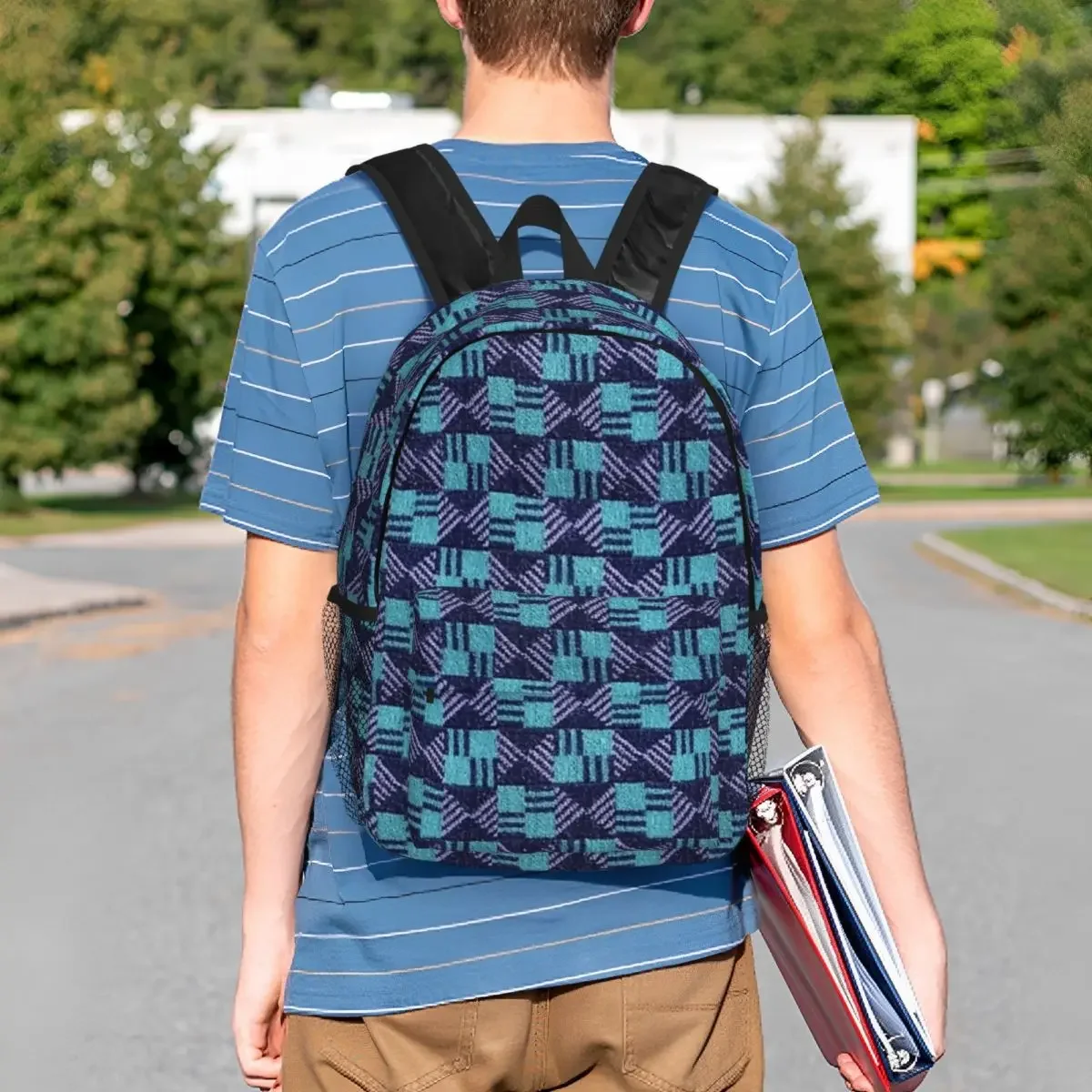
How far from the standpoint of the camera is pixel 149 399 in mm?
39156

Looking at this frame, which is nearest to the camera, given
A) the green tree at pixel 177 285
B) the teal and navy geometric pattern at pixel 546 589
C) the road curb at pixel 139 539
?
the teal and navy geometric pattern at pixel 546 589

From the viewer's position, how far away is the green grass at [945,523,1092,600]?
2178 centimetres

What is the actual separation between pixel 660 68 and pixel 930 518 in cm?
5099

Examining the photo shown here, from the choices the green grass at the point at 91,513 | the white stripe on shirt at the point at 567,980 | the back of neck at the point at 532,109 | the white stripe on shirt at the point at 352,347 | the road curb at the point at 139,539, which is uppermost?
the back of neck at the point at 532,109

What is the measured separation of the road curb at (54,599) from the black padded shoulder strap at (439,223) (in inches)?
639

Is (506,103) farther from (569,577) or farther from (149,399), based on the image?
(149,399)

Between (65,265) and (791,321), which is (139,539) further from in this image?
(791,321)

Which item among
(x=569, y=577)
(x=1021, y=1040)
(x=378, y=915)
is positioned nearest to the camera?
(x=569, y=577)

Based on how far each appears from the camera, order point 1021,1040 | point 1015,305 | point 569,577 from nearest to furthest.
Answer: point 569,577
point 1021,1040
point 1015,305

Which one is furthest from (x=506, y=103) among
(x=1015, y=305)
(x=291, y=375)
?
(x=1015, y=305)

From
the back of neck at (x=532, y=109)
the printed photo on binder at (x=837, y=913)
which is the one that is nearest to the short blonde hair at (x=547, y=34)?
the back of neck at (x=532, y=109)

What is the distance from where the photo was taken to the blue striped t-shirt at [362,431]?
2045 millimetres

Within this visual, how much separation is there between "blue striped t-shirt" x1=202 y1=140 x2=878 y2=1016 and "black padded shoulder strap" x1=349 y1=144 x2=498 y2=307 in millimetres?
20

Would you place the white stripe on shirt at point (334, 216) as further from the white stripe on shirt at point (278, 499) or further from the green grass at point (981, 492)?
the green grass at point (981, 492)
